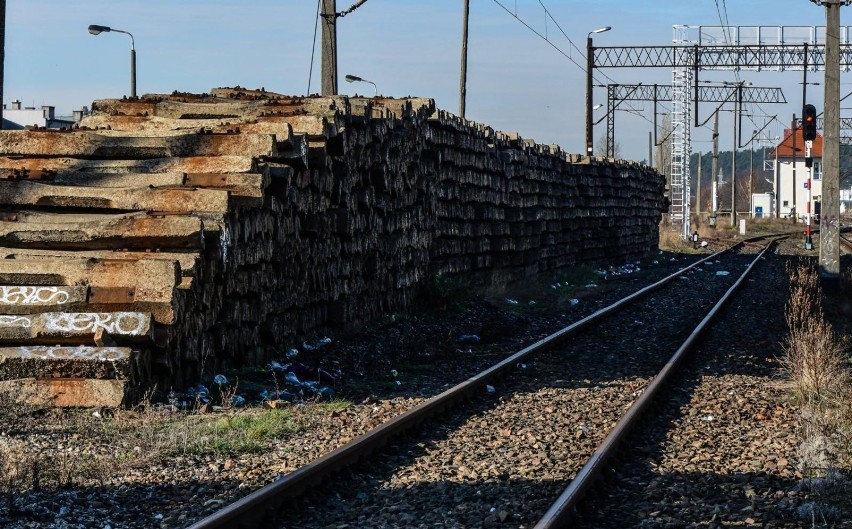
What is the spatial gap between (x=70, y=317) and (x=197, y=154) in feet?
10.7

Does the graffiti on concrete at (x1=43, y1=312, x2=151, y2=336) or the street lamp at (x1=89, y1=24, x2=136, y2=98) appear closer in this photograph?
the graffiti on concrete at (x1=43, y1=312, x2=151, y2=336)

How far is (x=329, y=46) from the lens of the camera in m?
20.1

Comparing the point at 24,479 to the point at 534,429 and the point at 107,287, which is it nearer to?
the point at 107,287

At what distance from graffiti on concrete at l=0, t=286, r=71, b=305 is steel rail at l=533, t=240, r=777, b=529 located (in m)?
5.04

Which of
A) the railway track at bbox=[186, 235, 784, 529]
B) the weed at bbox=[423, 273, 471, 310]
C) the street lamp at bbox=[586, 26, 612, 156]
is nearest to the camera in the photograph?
the railway track at bbox=[186, 235, 784, 529]

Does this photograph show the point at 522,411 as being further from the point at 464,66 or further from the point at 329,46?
the point at 464,66

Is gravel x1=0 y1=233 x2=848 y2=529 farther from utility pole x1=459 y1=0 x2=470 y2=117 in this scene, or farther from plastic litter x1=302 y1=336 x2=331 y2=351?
utility pole x1=459 y1=0 x2=470 y2=117

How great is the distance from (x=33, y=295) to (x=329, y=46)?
10.8 m

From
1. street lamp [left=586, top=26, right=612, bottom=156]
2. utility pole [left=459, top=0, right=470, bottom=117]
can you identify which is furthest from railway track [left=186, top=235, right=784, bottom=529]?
street lamp [left=586, top=26, right=612, bottom=156]

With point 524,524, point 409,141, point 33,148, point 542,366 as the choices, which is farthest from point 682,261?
point 524,524

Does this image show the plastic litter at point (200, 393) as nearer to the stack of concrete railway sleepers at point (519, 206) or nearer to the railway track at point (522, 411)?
the railway track at point (522, 411)

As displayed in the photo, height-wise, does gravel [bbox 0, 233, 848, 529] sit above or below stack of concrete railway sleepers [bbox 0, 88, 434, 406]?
below

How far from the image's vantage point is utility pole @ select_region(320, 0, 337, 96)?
65.8 ft

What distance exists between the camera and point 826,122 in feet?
74.1
